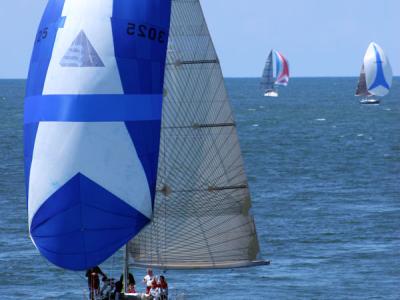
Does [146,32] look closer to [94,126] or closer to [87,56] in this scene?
[87,56]

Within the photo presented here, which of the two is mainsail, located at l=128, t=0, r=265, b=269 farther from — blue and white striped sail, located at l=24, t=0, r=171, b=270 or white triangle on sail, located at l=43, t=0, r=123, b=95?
white triangle on sail, located at l=43, t=0, r=123, b=95

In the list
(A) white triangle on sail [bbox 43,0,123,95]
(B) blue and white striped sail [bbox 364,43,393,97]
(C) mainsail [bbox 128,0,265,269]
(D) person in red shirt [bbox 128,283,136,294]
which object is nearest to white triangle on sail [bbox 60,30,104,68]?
(A) white triangle on sail [bbox 43,0,123,95]

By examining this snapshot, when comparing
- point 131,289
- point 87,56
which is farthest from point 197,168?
point 87,56

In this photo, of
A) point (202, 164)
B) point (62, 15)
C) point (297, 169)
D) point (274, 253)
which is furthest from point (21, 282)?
→ point (297, 169)

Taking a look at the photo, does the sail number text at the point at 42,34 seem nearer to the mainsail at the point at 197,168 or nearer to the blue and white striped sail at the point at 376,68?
the mainsail at the point at 197,168

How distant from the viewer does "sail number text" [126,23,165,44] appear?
34.6 metres

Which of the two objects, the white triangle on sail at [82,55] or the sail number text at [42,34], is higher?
the sail number text at [42,34]

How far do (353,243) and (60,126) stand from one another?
33801 millimetres

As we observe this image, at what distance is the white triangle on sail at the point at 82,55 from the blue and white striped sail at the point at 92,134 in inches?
1.0

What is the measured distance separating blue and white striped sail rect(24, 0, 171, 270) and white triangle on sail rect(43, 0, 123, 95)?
0.09 feet

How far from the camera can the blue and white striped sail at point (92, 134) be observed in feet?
111

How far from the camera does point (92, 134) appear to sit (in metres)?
34.0

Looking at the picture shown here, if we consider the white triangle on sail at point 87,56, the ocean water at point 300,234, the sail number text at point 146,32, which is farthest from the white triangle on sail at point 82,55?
the ocean water at point 300,234

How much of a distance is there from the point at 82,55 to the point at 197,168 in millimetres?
5735
